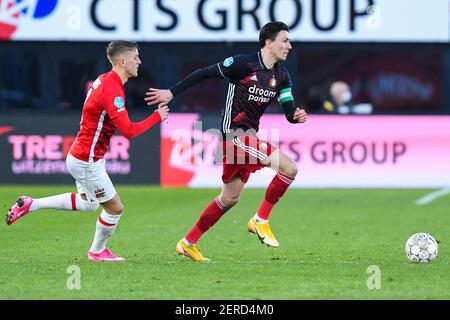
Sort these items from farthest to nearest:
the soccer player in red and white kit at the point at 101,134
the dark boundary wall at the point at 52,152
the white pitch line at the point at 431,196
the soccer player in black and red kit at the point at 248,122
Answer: the dark boundary wall at the point at 52,152 < the white pitch line at the point at 431,196 < the soccer player in black and red kit at the point at 248,122 < the soccer player in red and white kit at the point at 101,134

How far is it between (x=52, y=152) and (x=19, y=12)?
2.54 m

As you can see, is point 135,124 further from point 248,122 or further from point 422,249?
point 422,249

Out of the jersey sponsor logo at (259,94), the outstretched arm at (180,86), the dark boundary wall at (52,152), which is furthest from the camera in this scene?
the dark boundary wall at (52,152)

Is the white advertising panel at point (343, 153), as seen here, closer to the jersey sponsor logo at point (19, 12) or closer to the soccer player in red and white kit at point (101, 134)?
the jersey sponsor logo at point (19, 12)

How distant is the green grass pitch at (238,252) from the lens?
28.5 feet

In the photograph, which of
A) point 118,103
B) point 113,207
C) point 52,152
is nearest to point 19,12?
point 52,152

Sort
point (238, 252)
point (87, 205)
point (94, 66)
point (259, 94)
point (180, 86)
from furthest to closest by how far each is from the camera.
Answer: point (94, 66), point (238, 252), point (259, 94), point (180, 86), point (87, 205)

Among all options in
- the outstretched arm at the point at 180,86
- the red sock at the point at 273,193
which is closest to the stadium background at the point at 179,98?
the red sock at the point at 273,193

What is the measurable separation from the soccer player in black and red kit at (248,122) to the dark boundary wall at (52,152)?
9110 mm

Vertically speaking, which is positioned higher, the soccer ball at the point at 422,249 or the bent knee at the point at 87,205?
the bent knee at the point at 87,205

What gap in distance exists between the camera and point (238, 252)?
11.4m

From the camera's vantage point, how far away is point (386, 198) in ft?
60.2

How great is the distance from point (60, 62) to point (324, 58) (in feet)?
18.6
